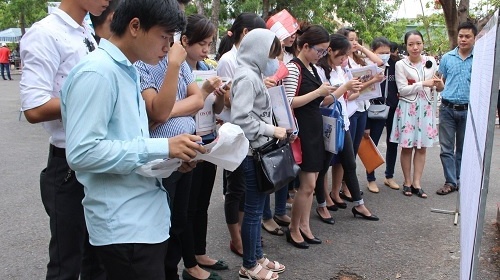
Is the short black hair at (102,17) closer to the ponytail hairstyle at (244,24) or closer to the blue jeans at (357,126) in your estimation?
the ponytail hairstyle at (244,24)

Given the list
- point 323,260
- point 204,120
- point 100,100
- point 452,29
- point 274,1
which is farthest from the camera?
point 274,1

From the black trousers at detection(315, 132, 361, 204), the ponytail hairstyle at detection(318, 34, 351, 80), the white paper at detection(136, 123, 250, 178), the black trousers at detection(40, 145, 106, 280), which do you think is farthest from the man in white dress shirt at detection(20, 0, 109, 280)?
the black trousers at detection(315, 132, 361, 204)

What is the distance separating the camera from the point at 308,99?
3803 mm

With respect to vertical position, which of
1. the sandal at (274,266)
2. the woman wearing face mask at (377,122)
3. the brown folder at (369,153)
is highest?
the woman wearing face mask at (377,122)

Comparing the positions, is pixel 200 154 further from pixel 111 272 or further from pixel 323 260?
pixel 323 260

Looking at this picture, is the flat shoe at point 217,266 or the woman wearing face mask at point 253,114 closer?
the woman wearing face mask at point 253,114

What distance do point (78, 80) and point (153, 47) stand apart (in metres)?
0.29

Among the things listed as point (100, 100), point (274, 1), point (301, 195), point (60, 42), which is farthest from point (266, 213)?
point (274, 1)

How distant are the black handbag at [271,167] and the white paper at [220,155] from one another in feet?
3.96

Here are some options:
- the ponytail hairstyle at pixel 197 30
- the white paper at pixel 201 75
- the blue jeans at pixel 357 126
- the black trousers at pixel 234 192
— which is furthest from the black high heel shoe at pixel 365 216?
the ponytail hairstyle at pixel 197 30

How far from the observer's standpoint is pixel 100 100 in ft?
5.32

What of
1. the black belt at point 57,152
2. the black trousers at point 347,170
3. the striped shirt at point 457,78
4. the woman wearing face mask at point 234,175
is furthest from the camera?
the striped shirt at point 457,78

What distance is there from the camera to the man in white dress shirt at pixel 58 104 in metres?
2.11

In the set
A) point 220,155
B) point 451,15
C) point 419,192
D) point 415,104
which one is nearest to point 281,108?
point 220,155
